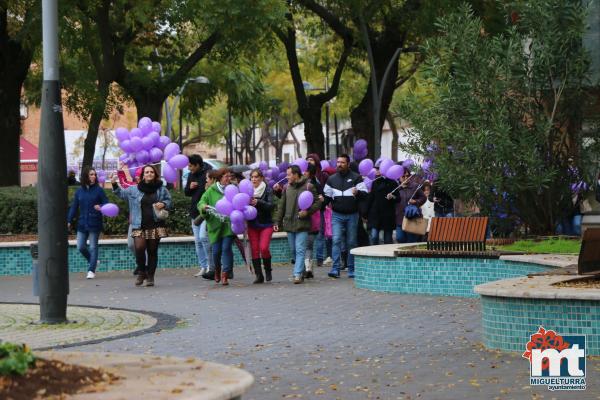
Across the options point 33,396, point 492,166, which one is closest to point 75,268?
point 492,166

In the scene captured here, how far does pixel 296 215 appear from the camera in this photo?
21531mm

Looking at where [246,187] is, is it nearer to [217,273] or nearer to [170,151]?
[217,273]

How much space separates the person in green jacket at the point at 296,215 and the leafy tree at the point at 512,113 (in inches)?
65.8

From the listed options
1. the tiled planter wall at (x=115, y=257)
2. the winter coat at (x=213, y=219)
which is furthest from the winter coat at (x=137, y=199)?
the tiled planter wall at (x=115, y=257)

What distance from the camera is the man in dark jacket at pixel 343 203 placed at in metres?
22.0

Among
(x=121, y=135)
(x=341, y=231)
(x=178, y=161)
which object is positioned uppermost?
(x=121, y=135)

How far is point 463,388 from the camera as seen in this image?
34.1 ft

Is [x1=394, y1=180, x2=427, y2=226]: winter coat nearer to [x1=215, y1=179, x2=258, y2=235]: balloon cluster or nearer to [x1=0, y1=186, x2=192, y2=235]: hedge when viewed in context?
[x1=215, y1=179, x2=258, y2=235]: balloon cluster

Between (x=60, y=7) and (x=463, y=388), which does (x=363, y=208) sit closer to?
(x=60, y=7)

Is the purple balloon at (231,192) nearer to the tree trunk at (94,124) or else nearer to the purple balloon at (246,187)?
the purple balloon at (246,187)

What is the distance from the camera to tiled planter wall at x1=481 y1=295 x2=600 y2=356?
12031mm

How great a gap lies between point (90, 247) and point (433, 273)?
273 inches

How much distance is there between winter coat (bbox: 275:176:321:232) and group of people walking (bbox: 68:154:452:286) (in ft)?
0.05

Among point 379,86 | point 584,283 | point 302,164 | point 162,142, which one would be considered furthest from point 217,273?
point 379,86
